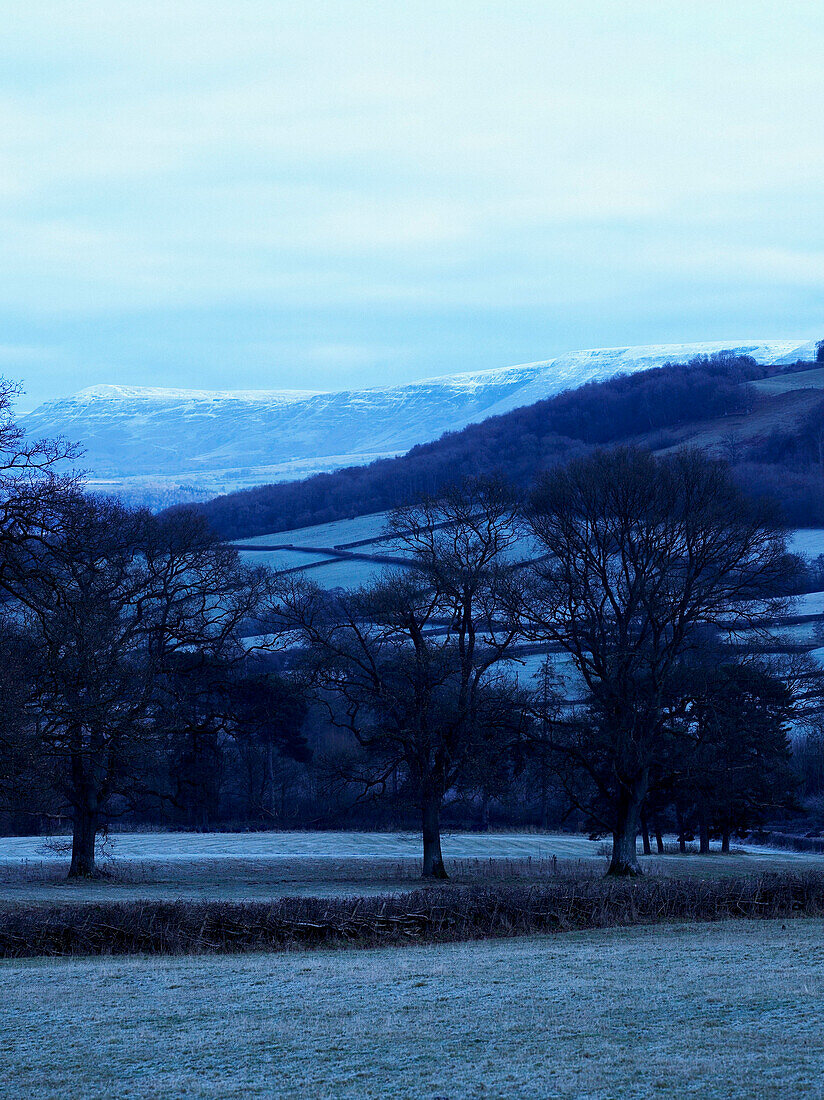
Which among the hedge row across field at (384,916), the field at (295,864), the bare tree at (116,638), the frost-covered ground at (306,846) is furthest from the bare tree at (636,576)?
the frost-covered ground at (306,846)

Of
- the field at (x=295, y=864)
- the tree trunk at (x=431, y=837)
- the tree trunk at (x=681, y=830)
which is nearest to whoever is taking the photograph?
the field at (x=295, y=864)

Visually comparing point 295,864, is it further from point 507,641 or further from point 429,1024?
point 429,1024

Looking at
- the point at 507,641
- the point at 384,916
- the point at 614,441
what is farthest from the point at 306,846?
the point at 614,441

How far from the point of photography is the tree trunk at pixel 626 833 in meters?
35.7

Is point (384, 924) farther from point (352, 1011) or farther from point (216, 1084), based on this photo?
point (216, 1084)

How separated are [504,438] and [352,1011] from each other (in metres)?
110

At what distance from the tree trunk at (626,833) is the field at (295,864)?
4.02ft

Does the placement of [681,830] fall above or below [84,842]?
below

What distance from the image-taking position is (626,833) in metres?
36.6

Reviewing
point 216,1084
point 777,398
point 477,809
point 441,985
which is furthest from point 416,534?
point 777,398

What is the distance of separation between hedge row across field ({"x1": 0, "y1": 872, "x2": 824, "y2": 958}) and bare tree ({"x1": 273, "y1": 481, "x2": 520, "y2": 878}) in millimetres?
11919

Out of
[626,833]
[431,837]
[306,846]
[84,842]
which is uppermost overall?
[626,833]

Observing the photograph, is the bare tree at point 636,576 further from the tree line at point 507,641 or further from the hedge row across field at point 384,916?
the hedge row across field at point 384,916

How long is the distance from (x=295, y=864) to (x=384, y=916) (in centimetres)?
2187
